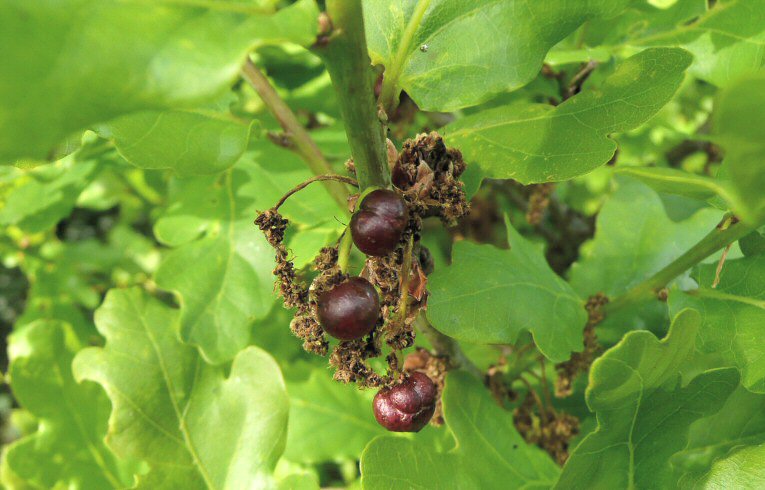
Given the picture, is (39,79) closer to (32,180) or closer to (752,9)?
(752,9)

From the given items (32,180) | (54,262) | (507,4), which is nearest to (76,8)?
(507,4)

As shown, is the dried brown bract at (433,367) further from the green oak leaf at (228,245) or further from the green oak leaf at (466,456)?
the green oak leaf at (228,245)

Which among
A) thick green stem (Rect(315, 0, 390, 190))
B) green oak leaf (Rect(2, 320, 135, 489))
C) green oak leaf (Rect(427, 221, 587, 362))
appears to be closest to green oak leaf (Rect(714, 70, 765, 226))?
thick green stem (Rect(315, 0, 390, 190))

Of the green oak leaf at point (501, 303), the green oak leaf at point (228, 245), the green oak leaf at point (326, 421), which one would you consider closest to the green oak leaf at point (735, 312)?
the green oak leaf at point (501, 303)

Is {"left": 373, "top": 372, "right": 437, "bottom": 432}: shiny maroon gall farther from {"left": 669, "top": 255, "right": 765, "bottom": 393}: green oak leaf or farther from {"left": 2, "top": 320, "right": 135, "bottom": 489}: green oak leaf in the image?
{"left": 2, "top": 320, "right": 135, "bottom": 489}: green oak leaf

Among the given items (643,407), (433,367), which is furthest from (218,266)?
(643,407)

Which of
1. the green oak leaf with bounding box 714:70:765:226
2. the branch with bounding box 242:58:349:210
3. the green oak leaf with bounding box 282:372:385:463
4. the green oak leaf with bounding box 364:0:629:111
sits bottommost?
the green oak leaf with bounding box 282:372:385:463
